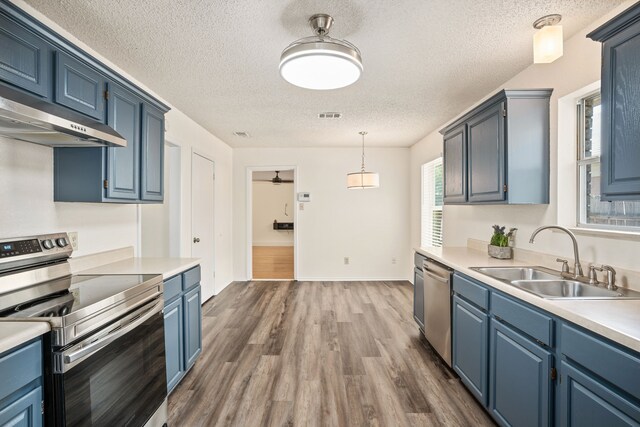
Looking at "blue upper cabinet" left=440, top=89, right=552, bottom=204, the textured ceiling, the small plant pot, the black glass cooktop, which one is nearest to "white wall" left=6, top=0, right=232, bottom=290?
the textured ceiling

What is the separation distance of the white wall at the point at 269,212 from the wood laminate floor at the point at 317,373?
6.35 meters

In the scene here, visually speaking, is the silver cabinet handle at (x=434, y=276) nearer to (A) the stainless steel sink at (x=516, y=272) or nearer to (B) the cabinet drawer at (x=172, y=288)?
(A) the stainless steel sink at (x=516, y=272)

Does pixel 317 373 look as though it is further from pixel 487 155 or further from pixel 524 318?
pixel 487 155

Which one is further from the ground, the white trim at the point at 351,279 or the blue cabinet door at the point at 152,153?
the blue cabinet door at the point at 152,153

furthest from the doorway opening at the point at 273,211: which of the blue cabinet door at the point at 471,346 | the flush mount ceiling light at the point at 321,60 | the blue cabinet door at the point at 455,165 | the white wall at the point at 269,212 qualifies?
the flush mount ceiling light at the point at 321,60

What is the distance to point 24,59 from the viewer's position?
5.10ft

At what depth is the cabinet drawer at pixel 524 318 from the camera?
1488 mm

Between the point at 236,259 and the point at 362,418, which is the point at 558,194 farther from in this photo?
the point at 236,259

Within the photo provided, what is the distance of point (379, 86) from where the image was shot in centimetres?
295

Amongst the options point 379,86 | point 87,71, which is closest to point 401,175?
point 379,86

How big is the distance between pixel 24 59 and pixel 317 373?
8.93 ft

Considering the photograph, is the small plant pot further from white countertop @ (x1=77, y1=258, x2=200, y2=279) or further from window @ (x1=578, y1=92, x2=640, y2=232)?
white countertop @ (x1=77, y1=258, x2=200, y2=279)

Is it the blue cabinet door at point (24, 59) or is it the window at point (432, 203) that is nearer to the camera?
the blue cabinet door at point (24, 59)

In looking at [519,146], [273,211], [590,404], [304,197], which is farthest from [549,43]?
[273,211]
